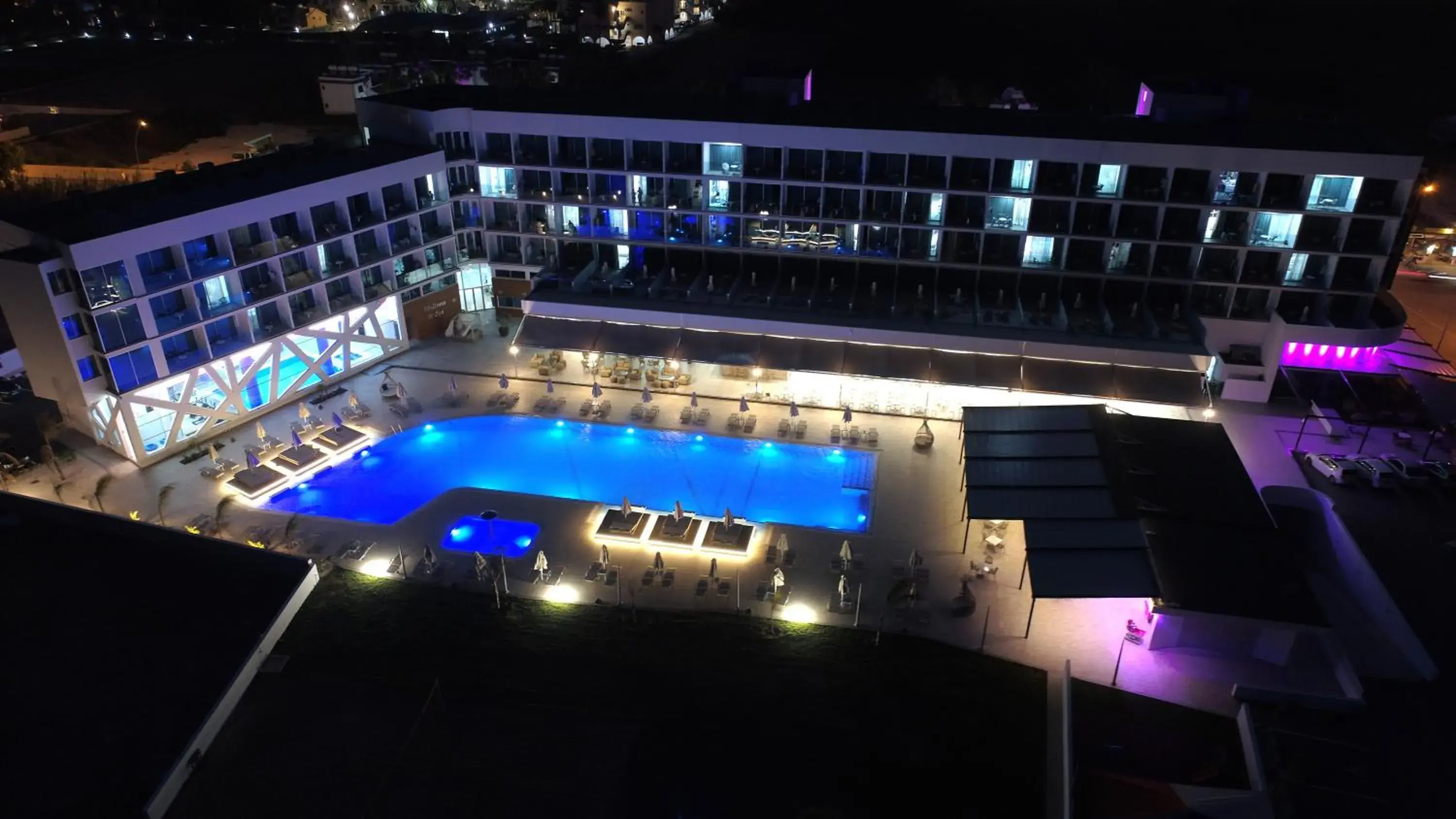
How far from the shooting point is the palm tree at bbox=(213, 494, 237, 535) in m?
28.0

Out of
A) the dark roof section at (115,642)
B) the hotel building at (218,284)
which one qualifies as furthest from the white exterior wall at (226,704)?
the hotel building at (218,284)

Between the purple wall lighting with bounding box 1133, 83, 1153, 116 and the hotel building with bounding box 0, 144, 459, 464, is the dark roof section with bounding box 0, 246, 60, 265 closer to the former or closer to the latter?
the hotel building with bounding box 0, 144, 459, 464

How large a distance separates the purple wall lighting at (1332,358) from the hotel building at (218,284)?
116 feet

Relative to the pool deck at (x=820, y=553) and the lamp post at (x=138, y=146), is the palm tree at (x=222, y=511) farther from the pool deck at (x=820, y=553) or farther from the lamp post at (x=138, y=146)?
the lamp post at (x=138, y=146)

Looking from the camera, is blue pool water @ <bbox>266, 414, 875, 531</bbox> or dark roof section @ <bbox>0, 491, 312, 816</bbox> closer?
dark roof section @ <bbox>0, 491, 312, 816</bbox>

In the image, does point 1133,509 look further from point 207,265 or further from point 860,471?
point 207,265

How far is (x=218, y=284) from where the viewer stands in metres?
32.5

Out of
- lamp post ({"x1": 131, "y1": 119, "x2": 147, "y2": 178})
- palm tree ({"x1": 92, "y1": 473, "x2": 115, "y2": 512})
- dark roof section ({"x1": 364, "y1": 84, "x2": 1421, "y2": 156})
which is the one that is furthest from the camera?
lamp post ({"x1": 131, "y1": 119, "x2": 147, "y2": 178})

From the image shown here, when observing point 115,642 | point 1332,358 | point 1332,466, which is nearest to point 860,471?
point 1332,466

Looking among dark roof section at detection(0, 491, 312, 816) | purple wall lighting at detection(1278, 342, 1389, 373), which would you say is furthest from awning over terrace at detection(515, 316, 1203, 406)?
dark roof section at detection(0, 491, 312, 816)

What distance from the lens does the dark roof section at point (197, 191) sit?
96.5 ft

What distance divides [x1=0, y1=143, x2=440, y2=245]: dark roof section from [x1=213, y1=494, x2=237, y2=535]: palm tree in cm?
929

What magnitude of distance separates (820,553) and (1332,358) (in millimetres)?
23118

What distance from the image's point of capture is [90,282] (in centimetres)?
2873
